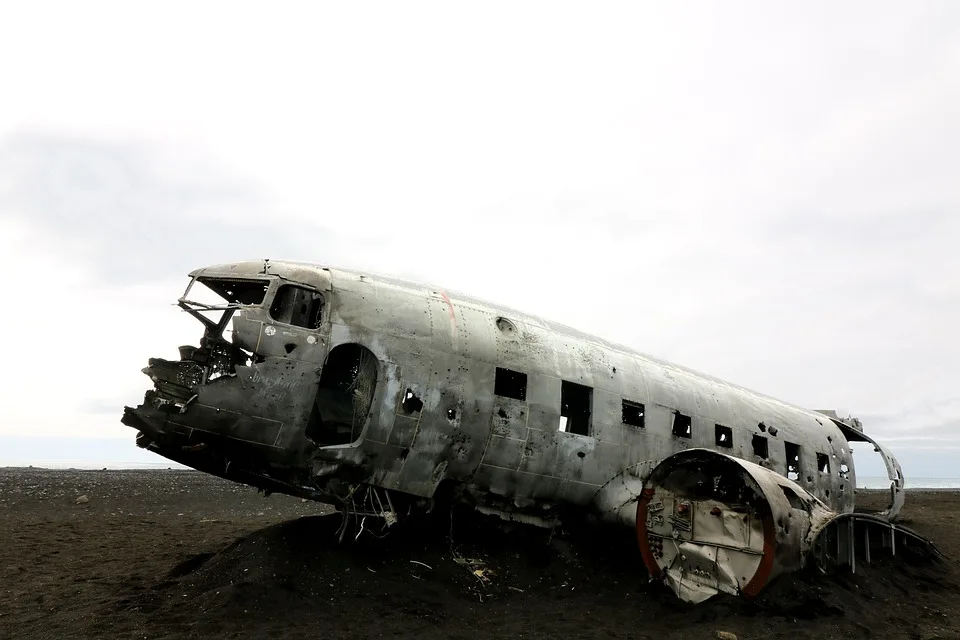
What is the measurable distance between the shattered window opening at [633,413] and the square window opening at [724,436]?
261 cm

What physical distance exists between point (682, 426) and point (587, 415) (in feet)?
9.16

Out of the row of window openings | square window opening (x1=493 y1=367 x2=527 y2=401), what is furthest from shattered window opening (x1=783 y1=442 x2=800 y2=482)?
square window opening (x1=493 y1=367 x2=527 y2=401)

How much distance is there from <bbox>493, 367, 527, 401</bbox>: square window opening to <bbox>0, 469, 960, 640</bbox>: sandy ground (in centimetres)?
257

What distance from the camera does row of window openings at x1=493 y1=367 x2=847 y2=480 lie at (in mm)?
11961

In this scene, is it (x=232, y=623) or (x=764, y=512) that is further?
(x=764, y=512)

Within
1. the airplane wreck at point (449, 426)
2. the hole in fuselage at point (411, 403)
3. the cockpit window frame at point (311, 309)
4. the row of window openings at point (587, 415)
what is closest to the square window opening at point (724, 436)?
the row of window openings at point (587, 415)

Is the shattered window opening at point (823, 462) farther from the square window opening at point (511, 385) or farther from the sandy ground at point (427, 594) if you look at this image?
the square window opening at point (511, 385)

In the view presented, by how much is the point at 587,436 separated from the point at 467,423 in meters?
2.68

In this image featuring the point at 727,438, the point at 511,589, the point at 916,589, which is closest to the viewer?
the point at 511,589

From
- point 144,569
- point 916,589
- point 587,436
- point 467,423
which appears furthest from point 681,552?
point 144,569

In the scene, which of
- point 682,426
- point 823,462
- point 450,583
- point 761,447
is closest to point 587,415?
point 682,426

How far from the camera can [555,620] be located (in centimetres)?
1031

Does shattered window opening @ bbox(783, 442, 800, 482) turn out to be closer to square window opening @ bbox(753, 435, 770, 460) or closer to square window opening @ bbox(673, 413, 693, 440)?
square window opening @ bbox(753, 435, 770, 460)

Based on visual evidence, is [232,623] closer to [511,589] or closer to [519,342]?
[511,589]
